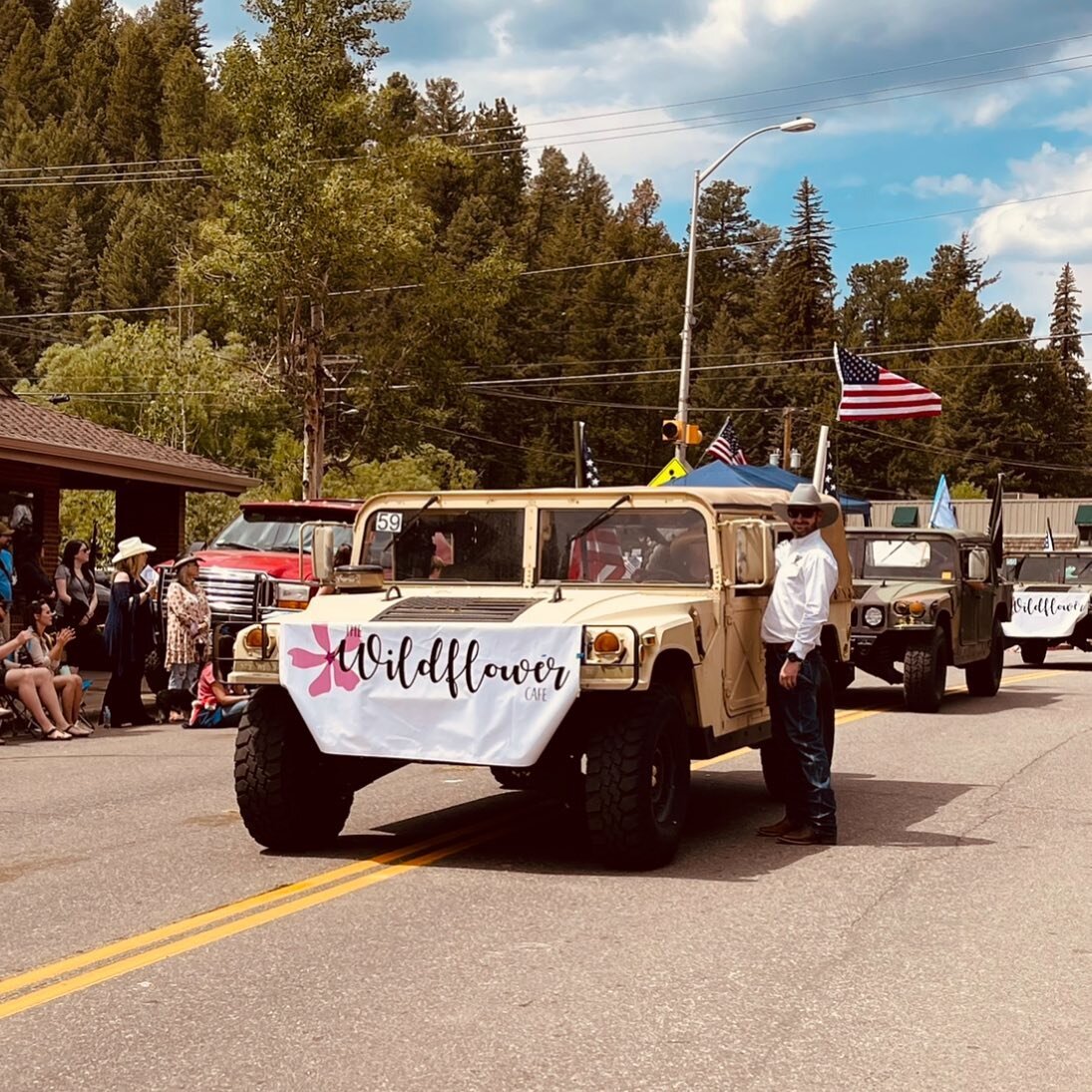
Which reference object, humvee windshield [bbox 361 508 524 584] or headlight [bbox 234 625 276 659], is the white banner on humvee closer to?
humvee windshield [bbox 361 508 524 584]

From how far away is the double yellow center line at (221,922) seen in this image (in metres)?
5.92

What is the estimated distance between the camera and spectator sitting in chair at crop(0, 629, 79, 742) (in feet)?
48.5

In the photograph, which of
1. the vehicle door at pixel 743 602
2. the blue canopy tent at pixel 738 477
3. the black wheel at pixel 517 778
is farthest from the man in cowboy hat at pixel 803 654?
the blue canopy tent at pixel 738 477

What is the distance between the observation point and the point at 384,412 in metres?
42.4

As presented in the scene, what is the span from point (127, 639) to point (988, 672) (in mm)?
9784

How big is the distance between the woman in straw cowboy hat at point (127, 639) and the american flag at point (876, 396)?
13.1m

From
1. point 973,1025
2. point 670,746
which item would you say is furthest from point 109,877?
point 973,1025

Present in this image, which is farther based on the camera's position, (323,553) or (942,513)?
(942,513)

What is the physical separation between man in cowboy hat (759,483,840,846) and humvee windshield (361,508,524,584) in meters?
1.44

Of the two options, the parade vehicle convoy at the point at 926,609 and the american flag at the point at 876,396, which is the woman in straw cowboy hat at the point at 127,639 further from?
the american flag at the point at 876,396

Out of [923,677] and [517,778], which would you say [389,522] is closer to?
[517,778]

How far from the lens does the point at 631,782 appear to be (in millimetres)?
7781

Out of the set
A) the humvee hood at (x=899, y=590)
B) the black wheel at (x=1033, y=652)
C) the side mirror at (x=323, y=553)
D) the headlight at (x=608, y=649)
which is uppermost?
the side mirror at (x=323, y=553)

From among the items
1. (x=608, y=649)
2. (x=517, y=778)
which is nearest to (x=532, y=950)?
(x=608, y=649)
